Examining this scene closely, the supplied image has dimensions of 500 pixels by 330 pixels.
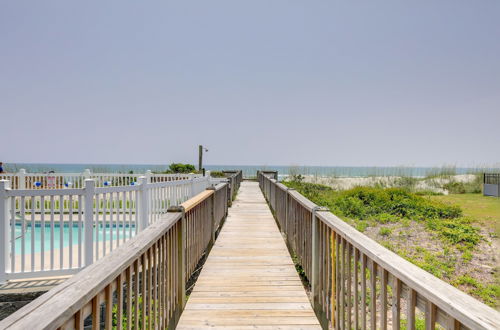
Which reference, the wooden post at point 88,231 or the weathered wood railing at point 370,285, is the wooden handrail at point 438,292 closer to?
the weathered wood railing at point 370,285

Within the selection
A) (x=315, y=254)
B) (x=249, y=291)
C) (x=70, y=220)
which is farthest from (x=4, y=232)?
(x=315, y=254)

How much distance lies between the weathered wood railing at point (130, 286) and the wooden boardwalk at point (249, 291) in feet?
1.02

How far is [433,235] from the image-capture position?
646cm

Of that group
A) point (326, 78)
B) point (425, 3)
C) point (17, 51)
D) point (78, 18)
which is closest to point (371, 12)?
point (425, 3)

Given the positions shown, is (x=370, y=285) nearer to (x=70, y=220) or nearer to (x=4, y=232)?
(x=70, y=220)

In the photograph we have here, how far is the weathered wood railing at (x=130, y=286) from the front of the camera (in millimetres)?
919

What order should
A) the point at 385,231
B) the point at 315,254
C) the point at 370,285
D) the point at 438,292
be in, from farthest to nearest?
the point at 385,231 < the point at 315,254 < the point at 370,285 < the point at 438,292

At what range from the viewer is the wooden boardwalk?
2.71m

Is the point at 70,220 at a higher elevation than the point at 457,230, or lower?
higher

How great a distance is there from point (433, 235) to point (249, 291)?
17.8 feet

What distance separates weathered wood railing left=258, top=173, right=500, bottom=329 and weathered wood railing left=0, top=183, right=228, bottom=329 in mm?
1418

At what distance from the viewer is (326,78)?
83.7ft

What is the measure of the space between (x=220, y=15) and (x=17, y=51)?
12.6 meters

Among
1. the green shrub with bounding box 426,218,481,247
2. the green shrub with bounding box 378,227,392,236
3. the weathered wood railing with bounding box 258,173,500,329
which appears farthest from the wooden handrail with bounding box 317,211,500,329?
the green shrub with bounding box 426,218,481,247
